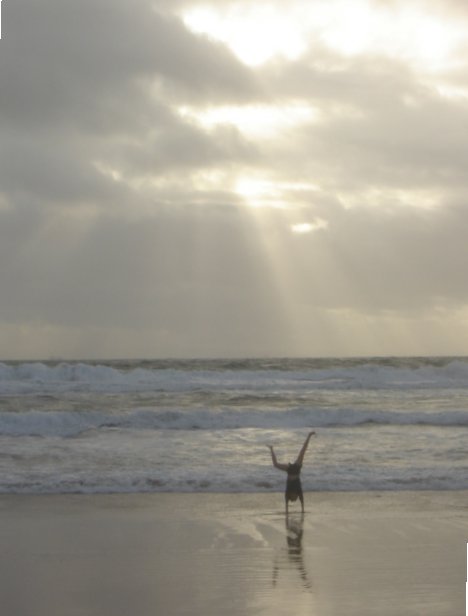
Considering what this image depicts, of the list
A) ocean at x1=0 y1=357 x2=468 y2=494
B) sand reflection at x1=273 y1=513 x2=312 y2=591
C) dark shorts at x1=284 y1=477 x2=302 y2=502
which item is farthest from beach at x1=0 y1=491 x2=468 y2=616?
ocean at x1=0 y1=357 x2=468 y2=494

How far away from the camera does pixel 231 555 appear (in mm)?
10703

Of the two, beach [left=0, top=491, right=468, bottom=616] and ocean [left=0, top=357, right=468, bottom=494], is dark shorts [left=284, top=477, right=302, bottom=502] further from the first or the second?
ocean [left=0, top=357, right=468, bottom=494]

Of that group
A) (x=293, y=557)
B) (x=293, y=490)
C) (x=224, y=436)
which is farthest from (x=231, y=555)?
(x=224, y=436)

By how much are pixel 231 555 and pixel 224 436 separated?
11.8 meters

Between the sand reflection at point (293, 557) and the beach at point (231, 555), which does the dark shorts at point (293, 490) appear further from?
the sand reflection at point (293, 557)

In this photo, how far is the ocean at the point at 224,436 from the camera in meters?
16.2

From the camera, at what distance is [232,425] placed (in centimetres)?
2575

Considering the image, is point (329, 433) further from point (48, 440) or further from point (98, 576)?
point (98, 576)

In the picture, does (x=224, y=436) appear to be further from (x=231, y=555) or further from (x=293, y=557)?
(x=293, y=557)

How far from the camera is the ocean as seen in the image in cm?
1617

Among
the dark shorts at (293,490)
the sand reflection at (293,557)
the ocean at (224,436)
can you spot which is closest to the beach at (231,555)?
the sand reflection at (293,557)

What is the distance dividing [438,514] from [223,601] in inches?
218

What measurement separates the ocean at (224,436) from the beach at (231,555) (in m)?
1.15

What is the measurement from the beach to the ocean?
45.2 inches
